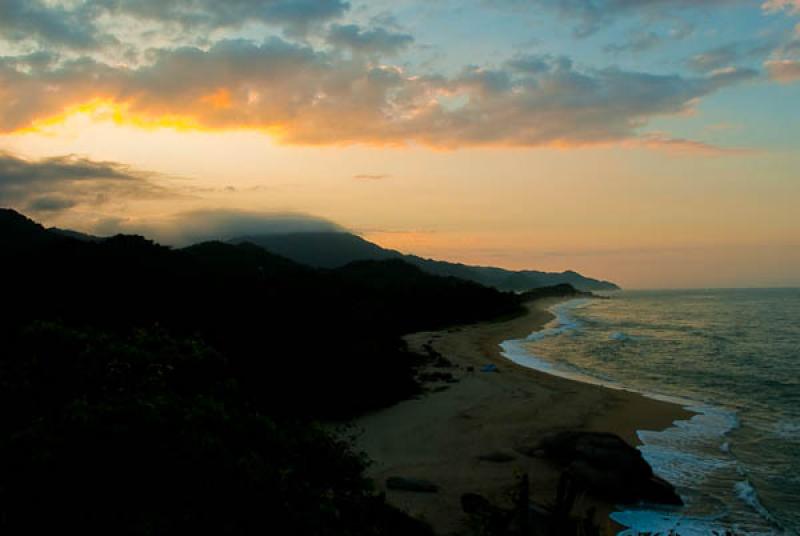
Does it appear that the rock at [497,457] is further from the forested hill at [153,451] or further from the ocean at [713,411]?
the forested hill at [153,451]

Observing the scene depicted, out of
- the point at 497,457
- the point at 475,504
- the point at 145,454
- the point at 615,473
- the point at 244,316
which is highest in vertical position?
the point at 244,316

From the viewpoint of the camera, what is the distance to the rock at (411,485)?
15805 millimetres

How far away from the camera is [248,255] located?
90.7 meters

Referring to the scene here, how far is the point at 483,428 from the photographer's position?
2286 centimetres

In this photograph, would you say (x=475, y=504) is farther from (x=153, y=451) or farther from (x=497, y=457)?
(x=153, y=451)

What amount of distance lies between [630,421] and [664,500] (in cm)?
966

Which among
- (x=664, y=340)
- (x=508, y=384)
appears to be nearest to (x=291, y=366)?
(x=508, y=384)

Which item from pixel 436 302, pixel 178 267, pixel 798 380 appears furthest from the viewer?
pixel 436 302

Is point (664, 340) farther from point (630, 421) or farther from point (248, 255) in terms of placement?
point (248, 255)

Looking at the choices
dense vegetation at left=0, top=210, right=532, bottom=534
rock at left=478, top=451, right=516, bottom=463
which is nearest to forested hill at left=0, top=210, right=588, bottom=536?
dense vegetation at left=0, top=210, right=532, bottom=534

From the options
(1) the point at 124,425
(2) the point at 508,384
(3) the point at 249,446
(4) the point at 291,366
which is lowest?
(2) the point at 508,384

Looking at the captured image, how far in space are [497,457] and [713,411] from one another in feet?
49.2

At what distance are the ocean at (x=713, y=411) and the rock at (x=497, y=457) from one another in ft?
15.1

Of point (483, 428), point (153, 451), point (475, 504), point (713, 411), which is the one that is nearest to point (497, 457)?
point (483, 428)
